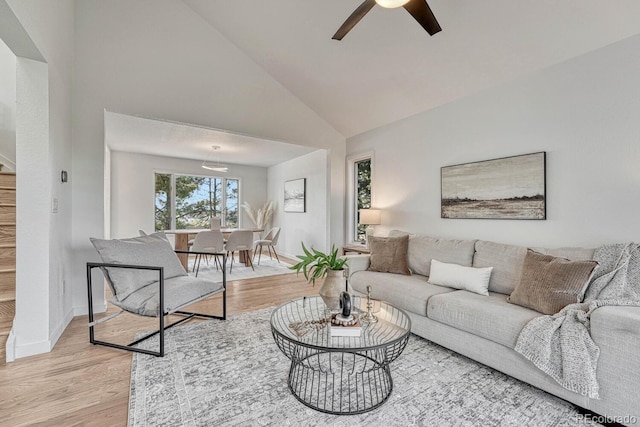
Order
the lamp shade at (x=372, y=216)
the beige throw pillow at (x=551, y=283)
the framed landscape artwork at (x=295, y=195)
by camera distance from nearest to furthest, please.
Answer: the beige throw pillow at (x=551, y=283)
the lamp shade at (x=372, y=216)
the framed landscape artwork at (x=295, y=195)

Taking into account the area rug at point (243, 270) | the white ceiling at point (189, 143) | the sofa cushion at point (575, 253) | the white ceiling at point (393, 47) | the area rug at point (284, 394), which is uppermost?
the white ceiling at point (393, 47)

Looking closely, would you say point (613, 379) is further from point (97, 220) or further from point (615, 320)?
point (97, 220)

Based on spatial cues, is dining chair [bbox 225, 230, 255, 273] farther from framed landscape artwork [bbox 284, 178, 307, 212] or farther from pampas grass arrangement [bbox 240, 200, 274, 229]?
pampas grass arrangement [bbox 240, 200, 274, 229]

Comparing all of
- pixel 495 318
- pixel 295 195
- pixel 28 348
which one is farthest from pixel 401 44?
pixel 295 195

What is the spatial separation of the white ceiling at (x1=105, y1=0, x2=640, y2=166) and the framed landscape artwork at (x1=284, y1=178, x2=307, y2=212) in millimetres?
2041

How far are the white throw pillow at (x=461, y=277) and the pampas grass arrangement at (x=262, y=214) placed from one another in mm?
5554

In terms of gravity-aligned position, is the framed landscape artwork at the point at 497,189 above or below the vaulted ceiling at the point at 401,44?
below

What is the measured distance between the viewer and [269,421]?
5.04 feet

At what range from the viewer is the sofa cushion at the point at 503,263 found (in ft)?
8.02

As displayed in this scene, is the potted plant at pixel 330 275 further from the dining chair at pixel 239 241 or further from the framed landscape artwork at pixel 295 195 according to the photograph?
the framed landscape artwork at pixel 295 195

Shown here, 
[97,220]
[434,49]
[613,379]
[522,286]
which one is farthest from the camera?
[97,220]

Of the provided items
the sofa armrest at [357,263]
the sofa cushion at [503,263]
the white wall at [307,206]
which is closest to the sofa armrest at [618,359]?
the sofa cushion at [503,263]

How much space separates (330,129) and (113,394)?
4261mm

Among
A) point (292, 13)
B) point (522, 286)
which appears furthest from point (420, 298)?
point (292, 13)
